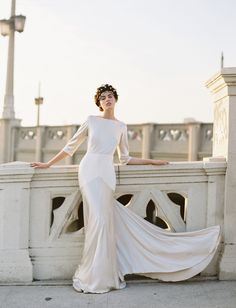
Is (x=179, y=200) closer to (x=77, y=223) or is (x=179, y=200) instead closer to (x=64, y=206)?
(x=77, y=223)

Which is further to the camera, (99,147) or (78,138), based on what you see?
(78,138)

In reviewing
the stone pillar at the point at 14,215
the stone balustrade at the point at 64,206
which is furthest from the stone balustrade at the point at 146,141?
the stone pillar at the point at 14,215

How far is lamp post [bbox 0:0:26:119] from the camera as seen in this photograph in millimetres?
19172

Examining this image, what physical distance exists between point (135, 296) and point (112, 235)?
559 mm

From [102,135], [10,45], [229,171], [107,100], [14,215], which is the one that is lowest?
[14,215]

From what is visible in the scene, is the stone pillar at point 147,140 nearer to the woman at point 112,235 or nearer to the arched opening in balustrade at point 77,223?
the arched opening in balustrade at point 77,223

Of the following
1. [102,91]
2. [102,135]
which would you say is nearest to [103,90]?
[102,91]

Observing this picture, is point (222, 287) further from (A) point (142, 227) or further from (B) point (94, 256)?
(B) point (94, 256)

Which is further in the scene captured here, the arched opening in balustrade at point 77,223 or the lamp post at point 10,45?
the lamp post at point 10,45

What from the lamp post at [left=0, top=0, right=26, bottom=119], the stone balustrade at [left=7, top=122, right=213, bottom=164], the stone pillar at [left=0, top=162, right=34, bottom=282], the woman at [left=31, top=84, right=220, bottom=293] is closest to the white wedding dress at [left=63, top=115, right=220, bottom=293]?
the woman at [left=31, top=84, right=220, bottom=293]

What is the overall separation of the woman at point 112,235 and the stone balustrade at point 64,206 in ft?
0.52

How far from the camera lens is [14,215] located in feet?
13.9

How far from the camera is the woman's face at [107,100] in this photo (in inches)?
164

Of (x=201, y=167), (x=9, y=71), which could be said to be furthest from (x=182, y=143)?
(x=201, y=167)
